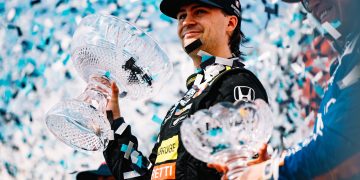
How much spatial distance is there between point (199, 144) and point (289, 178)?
0.99 feet

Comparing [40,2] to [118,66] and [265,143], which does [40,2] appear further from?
[265,143]

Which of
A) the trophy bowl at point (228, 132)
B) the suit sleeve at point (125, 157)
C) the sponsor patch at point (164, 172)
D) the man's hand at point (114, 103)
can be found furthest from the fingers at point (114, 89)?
the trophy bowl at point (228, 132)

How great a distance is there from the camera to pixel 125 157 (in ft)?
10.9

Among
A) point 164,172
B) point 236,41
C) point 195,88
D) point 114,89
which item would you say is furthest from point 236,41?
point 164,172

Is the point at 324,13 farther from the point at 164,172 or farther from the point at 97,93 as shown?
the point at 97,93

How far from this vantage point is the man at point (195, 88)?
9.14ft

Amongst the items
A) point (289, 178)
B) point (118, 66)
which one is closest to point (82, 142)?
point (118, 66)

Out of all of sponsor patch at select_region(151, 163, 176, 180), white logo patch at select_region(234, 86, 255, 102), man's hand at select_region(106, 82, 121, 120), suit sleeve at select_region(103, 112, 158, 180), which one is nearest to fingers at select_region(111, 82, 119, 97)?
man's hand at select_region(106, 82, 121, 120)

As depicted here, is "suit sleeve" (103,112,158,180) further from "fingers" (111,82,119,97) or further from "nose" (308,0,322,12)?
"nose" (308,0,322,12)

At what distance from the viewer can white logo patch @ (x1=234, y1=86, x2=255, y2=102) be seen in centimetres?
277

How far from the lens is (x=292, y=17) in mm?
5117

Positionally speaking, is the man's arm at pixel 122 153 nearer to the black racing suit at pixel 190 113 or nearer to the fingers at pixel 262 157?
the black racing suit at pixel 190 113

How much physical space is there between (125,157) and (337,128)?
1644 millimetres

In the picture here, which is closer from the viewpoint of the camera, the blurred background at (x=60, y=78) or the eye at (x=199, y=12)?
the eye at (x=199, y=12)
